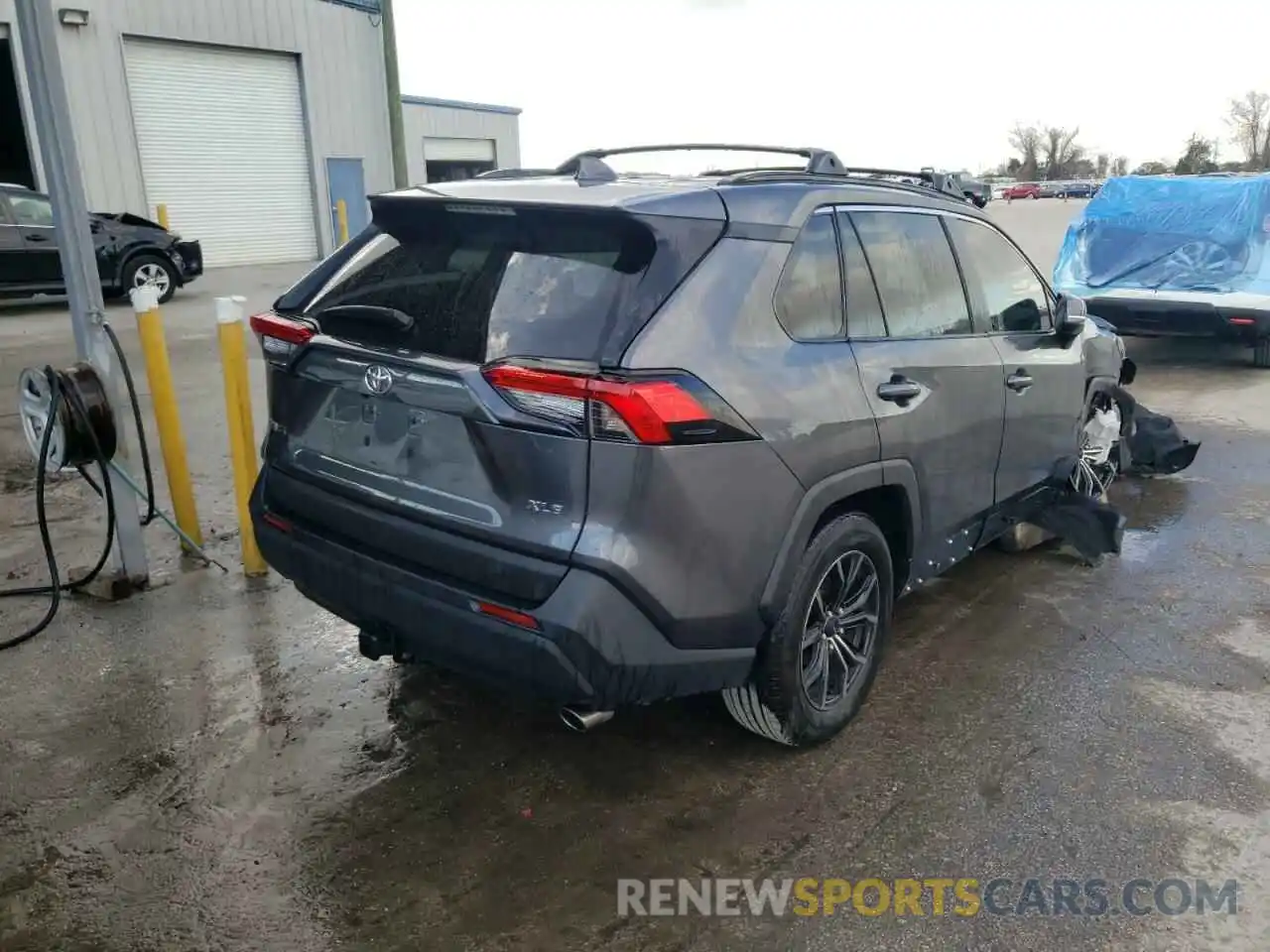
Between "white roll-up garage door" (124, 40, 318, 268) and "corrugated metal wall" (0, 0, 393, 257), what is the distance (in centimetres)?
28

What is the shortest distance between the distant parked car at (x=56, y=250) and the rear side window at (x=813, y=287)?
473 inches

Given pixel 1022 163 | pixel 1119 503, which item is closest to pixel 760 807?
pixel 1119 503

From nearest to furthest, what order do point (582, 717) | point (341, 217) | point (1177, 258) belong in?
point (582, 717), point (1177, 258), point (341, 217)

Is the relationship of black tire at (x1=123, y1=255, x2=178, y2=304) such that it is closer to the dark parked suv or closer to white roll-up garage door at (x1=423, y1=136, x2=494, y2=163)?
the dark parked suv

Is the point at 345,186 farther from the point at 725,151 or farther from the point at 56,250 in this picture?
the point at 725,151

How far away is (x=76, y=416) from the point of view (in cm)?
405

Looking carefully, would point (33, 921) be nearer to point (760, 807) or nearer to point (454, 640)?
point (454, 640)

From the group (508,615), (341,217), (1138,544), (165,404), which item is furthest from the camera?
(341,217)

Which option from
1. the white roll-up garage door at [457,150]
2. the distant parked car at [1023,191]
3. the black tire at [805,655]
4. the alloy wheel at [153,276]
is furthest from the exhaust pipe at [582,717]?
the distant parked car at [1023,191]

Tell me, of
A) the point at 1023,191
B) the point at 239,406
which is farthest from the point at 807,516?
the point at 1023,191

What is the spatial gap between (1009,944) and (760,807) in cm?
79

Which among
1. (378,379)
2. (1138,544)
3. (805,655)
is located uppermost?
(378,379)

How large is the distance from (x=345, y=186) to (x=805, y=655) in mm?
22262

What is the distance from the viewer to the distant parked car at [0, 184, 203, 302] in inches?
515
